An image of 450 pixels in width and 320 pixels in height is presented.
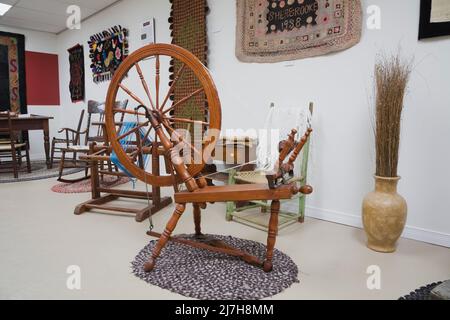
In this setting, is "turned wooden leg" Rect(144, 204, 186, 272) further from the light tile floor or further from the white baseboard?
the white baseboard

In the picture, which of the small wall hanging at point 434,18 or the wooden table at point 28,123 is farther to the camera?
the wooden table at point 28,123

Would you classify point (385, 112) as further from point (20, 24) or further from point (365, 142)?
point (20, 24)

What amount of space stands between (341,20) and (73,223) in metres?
2.52

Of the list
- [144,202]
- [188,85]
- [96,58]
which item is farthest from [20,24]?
[144,202]

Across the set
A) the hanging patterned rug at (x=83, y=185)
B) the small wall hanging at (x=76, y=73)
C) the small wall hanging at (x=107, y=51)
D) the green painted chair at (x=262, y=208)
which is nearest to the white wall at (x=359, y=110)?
the green painted chair at (x=262, y=208)

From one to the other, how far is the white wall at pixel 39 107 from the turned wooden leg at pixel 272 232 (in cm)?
591

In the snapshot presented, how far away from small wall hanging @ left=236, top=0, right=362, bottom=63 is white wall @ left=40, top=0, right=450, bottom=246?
0.26ft

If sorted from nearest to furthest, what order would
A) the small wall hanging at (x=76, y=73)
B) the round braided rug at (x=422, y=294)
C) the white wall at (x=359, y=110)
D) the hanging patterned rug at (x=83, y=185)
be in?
the round braided rug at (x=422, y=294) → the white wall at (x=359, y=110) → the hanging patterned rug at (x=83, y=185) → the small wall hanging at (x=76, y=73)

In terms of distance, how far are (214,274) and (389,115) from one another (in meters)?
1.33

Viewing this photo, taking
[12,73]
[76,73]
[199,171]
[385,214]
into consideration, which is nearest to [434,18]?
[385,214]

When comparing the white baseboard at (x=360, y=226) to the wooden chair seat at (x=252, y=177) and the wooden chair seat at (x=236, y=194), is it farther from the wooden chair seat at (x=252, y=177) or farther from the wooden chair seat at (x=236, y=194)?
the wooden chair seat at (x=236, y=194)

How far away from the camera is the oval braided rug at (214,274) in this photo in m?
1.54

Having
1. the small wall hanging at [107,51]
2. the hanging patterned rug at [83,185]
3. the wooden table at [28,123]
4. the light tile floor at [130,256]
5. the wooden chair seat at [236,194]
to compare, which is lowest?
the light tile floor at [130,256]
